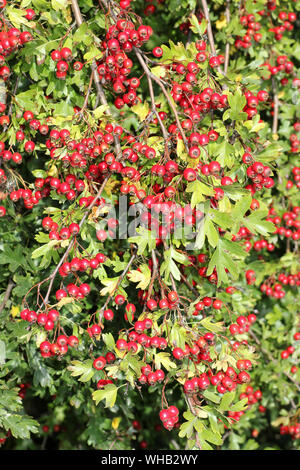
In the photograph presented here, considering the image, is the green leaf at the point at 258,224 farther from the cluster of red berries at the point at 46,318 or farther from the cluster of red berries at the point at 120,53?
the cluster of red berries at the point at 46,318

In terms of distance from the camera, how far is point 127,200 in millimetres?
2734

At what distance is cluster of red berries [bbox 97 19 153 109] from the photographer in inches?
90.7

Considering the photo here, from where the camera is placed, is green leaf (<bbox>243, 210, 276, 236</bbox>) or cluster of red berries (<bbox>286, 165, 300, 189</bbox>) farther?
cluster of red berries (<bbox>286, 165, 300, 189</bbox>)

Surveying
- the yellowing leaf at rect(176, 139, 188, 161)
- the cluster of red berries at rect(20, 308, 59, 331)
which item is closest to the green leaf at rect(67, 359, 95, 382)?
the cluster of red berries at rect(20, 308, 59, 331)

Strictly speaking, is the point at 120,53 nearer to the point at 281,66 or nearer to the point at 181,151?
the point at 181,151

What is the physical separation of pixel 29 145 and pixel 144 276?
0.89 m

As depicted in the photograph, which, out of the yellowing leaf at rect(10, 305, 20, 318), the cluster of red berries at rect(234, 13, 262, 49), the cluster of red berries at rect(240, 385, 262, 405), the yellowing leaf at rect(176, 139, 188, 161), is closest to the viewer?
the yellowing leaf at rect(176, 139, 188, 161)

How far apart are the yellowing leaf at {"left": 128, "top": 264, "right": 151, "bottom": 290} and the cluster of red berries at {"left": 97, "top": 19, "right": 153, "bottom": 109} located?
88 cm

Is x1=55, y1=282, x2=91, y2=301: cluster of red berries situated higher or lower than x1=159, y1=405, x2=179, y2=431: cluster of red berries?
higher

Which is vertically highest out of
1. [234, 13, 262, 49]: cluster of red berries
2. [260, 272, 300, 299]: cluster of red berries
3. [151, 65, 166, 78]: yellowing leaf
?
[234, 13, 262, 49]: cluster of red berries

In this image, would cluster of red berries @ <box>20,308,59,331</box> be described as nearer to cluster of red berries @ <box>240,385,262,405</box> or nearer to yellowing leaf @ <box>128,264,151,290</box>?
yellowing leaf @ <box>128,264,151,290</box>

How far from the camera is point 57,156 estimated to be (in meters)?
2.35

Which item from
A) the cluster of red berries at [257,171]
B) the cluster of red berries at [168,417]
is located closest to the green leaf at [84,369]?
the cluster of red berries at [168,417]

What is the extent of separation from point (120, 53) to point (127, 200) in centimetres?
78
